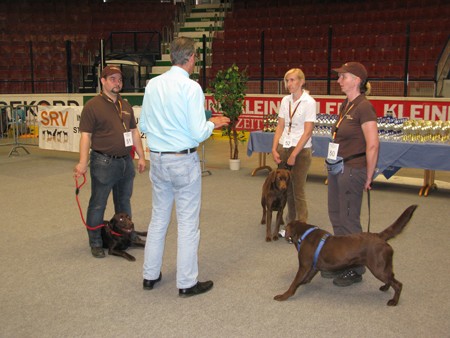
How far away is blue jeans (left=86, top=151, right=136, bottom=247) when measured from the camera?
12.9ft

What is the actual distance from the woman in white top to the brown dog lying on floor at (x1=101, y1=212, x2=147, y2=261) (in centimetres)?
146

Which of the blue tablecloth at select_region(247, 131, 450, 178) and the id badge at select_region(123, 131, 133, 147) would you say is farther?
the blue tablecloth at select_region(247, 131, 450, 178)

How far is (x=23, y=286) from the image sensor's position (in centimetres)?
351

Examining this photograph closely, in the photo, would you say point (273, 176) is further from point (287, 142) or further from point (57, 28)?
point (57, 28)

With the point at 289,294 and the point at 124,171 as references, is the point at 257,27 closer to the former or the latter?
the point at 124,171

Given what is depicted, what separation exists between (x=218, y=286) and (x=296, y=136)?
5.29ft

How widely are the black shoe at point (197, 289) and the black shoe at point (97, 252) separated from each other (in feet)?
3.51

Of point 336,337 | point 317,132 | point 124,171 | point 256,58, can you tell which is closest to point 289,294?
point 336,337

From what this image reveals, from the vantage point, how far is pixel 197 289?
3352 millimetres

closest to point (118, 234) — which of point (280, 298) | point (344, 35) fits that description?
point (280, 298)

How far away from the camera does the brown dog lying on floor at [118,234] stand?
4.04m

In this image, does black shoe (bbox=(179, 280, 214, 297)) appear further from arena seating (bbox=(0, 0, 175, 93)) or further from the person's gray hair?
arena seating (bbox=(0, 0, 175, 93))

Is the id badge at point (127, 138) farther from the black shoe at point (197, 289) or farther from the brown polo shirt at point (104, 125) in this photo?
the black shoe at point (197, 289)

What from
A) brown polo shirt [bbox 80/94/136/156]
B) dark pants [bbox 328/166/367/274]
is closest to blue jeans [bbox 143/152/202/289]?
brown polo shirt [bbox 80/94/136/156]
